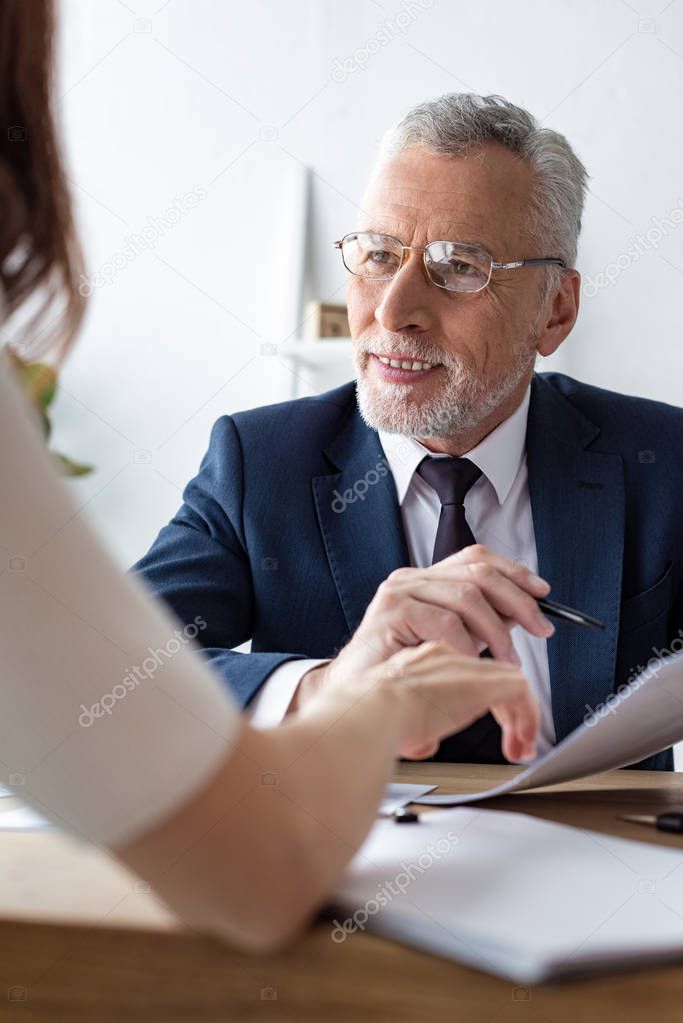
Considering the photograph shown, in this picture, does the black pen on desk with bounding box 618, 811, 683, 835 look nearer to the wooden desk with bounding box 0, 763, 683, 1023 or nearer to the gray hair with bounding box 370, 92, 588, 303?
the wooden desk with bounding box 0, 763, 683, 1023

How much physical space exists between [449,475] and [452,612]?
0.58m

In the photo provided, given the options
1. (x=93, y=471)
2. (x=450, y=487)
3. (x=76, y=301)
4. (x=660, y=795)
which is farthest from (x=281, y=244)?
(x=76, y=301)

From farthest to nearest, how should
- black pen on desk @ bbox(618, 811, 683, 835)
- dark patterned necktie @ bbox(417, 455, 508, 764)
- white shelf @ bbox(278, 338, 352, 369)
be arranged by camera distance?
1. white shelf @ bbox(278, 338, 352, 369)
2. dark patterned necktie @ bbox(417, 455, 508, 764)
3. black pen on desk @ bbox(618, 811, 683, 835)

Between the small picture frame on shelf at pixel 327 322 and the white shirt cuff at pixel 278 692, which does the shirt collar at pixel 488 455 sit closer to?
the white shirt cuff at pixel 278 692

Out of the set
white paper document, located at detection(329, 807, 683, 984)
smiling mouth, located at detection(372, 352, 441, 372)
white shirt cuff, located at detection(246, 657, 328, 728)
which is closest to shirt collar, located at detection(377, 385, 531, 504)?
smiling mouth, located at detection(372, 352, 441, 372)

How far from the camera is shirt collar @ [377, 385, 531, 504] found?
5.83ft

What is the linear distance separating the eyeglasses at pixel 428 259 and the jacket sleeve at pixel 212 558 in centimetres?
35

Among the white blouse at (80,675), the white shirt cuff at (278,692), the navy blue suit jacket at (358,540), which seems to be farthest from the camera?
the navy blue suit jacket at (358,540)

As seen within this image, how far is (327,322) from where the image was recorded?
10.8 feet

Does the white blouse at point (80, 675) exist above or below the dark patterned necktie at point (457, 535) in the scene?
above

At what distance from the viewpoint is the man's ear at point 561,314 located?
2.04m

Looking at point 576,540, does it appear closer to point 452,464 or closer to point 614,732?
point 452,464

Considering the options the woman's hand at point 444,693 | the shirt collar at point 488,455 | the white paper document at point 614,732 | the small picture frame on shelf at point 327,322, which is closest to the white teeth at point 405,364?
the shirt collar at point 488,455

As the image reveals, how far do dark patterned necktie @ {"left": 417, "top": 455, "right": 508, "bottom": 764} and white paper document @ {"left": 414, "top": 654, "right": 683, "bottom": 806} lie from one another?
441 millimetres
